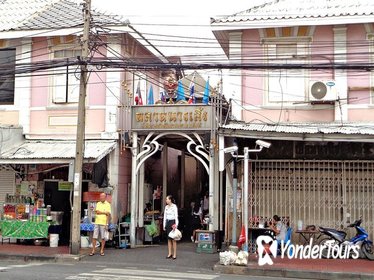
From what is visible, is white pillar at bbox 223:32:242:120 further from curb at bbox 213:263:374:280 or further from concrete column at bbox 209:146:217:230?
curb at bbox 213:263:374:280

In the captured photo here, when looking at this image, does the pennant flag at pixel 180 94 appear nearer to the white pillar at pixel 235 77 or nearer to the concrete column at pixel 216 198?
the white pillar at pixel 235 77

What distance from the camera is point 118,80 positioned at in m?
16.3

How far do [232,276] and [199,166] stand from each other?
11.8 meters

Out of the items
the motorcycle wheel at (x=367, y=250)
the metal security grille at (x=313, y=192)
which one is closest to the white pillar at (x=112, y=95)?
the metal security grille at (x=313, y=192)

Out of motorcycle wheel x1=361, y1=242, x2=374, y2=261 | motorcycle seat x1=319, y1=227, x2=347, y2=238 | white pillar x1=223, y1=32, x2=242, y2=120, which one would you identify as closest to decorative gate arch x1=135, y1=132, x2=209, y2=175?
white pillar x1=223, y1=32, x2=242, y2=120

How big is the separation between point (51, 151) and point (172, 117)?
3.78m

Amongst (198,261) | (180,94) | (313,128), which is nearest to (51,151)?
(180,94)

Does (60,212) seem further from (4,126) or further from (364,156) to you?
(364,156)

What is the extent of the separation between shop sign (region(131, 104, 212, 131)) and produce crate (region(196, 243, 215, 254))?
331 cm

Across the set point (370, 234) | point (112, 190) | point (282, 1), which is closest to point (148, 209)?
point (112, 190)

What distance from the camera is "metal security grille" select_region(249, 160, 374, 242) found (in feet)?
45.6

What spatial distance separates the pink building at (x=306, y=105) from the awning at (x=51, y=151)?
157 inches

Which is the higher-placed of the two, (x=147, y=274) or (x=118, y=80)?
(x=118, y=80)

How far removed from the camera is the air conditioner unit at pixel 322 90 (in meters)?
14.4
